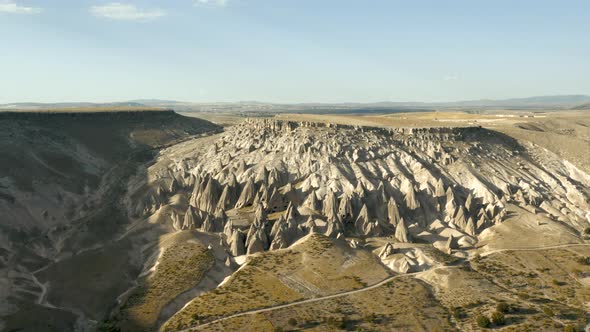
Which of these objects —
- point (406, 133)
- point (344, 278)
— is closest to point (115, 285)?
point (344, 278)

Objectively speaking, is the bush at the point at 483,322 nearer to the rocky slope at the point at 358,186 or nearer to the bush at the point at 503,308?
the bush at the point at 503,308

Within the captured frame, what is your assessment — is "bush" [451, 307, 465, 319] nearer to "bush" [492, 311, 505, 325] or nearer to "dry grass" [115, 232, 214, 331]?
"bush" [492, 311, 505, 325]

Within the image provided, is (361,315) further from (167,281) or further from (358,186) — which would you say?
(358,186)

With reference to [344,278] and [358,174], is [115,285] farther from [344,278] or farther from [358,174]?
[358,174]

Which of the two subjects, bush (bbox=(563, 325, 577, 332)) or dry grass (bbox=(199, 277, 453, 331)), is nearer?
bush (bbox=(563, 325, 577, 332))

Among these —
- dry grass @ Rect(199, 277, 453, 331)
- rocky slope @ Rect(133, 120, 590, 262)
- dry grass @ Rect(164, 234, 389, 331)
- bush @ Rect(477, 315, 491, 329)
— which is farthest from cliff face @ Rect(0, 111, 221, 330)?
bush @ Rect(477, 315, 491, 329)

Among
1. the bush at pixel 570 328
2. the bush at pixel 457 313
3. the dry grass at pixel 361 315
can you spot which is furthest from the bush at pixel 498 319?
the bush at pixel 570 328

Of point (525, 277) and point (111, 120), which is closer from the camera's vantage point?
point (525, 277)

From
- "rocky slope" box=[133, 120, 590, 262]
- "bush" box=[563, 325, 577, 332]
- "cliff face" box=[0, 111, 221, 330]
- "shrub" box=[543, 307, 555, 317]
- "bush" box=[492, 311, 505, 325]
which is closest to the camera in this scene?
"bush" box=[563, 325, 577, 332]
